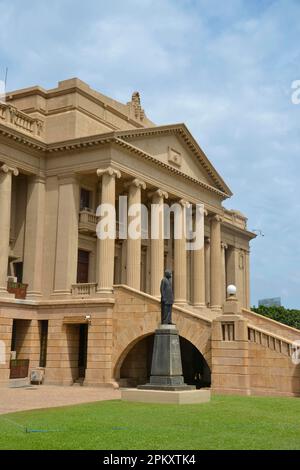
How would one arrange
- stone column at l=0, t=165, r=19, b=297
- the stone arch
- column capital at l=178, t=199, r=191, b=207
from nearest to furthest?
the stone arch → stone column at l=0, t=165, r=19, b=297 → column capital at l=178, t=199, r=191, b=207

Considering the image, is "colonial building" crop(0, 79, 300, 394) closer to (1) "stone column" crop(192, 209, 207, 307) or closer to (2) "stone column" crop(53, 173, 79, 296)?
(2) "stone column" crop(53, 173, 79, 296)

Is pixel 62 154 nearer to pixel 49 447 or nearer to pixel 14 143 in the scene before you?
pixel 14 143

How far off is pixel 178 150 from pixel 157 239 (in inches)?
303

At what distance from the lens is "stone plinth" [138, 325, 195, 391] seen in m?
21.3

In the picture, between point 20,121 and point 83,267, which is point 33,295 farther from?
point 20,121

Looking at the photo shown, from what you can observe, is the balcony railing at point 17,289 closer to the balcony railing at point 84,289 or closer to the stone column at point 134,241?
the balcony railing at point 84,289

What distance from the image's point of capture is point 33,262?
36.5 metres

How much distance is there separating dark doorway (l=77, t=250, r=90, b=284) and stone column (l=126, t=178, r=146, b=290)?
3.96 metres

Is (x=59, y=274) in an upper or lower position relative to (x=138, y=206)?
lower

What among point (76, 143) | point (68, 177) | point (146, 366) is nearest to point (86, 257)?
point (68, 177)

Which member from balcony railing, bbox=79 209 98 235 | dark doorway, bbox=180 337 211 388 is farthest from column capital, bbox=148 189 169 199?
dark doorway, bbox=180 337 211 388
